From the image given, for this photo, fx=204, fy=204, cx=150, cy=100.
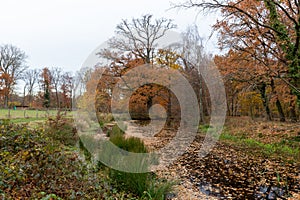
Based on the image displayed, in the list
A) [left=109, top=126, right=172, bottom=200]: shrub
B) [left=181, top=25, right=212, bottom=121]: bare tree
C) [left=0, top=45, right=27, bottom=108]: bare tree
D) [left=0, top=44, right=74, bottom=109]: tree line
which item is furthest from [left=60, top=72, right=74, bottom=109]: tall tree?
[left=109, top=126, right=172, bottom=200]: shrub

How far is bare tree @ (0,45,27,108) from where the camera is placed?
2311 centimetres

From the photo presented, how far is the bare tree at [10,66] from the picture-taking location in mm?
23109

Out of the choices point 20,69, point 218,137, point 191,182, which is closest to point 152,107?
point 218,137

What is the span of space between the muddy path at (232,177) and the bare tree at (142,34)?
10.6 m

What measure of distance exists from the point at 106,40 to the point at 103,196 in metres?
14.2

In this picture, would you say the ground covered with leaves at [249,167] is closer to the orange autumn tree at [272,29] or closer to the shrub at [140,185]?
the shrub at [140,185]

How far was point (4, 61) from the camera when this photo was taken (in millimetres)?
23922

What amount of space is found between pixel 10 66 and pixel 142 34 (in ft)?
59.8

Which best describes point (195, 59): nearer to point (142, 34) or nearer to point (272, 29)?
point (142, 34)

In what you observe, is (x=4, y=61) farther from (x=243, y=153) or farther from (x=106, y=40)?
(x=243, y=153)

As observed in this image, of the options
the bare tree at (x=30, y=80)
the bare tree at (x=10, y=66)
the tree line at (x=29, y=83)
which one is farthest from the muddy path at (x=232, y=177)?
the bare tree at (x=30, y=80)

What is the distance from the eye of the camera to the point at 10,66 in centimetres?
2434

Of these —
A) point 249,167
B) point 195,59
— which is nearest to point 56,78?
point 195,59

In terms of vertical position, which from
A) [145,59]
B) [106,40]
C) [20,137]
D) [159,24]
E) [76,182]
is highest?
[159,24]
